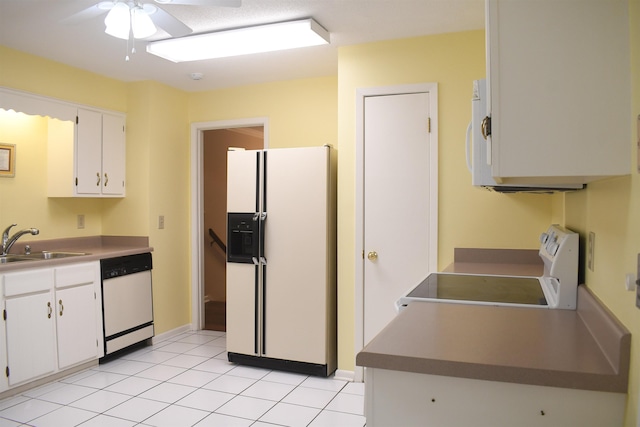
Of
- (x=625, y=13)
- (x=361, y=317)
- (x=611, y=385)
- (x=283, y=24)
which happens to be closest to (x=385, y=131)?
(x=283, y=24)

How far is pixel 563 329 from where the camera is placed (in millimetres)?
1511

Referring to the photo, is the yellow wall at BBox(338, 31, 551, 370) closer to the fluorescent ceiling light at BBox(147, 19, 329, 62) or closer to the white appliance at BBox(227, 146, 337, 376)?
the white appliance at BBox(227, 146, 337, 376)

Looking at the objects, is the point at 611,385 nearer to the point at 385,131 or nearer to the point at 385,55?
the point at 385,131

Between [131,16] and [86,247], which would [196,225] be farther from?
[131,16]

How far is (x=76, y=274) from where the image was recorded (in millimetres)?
3596

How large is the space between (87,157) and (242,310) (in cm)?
189

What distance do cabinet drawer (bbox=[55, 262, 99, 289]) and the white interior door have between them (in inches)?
84.0

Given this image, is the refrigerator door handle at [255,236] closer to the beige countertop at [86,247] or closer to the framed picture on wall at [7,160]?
the beige countertop at [86,247]

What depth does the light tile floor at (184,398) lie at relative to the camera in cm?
281

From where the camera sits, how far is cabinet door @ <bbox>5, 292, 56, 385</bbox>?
3.12 m

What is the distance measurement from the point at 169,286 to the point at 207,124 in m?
1.66

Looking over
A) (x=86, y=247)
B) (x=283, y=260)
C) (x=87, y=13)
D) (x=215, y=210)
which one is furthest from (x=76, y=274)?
(x=215, y=210)

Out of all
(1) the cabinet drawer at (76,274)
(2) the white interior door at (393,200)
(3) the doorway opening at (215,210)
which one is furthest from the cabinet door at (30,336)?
(3) the doorway opening at (215,210)

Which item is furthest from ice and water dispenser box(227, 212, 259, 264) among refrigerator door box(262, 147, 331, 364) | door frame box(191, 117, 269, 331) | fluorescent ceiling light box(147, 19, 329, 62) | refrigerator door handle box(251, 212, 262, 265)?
fluorescent ceiling light box(147, 19, 329, 62)
